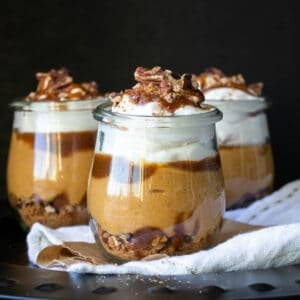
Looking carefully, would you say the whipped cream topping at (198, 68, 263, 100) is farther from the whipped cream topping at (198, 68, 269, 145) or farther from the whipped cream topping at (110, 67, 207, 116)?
the whipped cream topping at (110, 67, 207, 116)

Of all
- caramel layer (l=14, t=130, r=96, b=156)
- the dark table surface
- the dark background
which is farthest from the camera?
the dark background

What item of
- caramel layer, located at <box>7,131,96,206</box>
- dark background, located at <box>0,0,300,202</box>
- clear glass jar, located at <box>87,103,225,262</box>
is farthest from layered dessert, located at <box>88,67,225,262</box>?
dark background, located at <box>0,0,300,202</box>

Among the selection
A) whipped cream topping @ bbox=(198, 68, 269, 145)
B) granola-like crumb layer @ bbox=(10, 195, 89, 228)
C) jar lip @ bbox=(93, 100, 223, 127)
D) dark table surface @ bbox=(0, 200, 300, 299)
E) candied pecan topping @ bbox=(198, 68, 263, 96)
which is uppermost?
jar lip @ bbox=(93, 100, 223, 127)

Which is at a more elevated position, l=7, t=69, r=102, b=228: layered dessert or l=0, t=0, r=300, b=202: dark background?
l=0, t=0, r=300, b=202: dark background

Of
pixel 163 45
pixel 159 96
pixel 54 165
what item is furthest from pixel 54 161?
pixel 163 45

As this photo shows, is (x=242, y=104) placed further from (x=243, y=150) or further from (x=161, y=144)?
(x=161, y=144)

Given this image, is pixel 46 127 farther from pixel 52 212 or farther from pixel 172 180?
pixel 172 180

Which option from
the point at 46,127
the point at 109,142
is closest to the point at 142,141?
the point at 109,142
